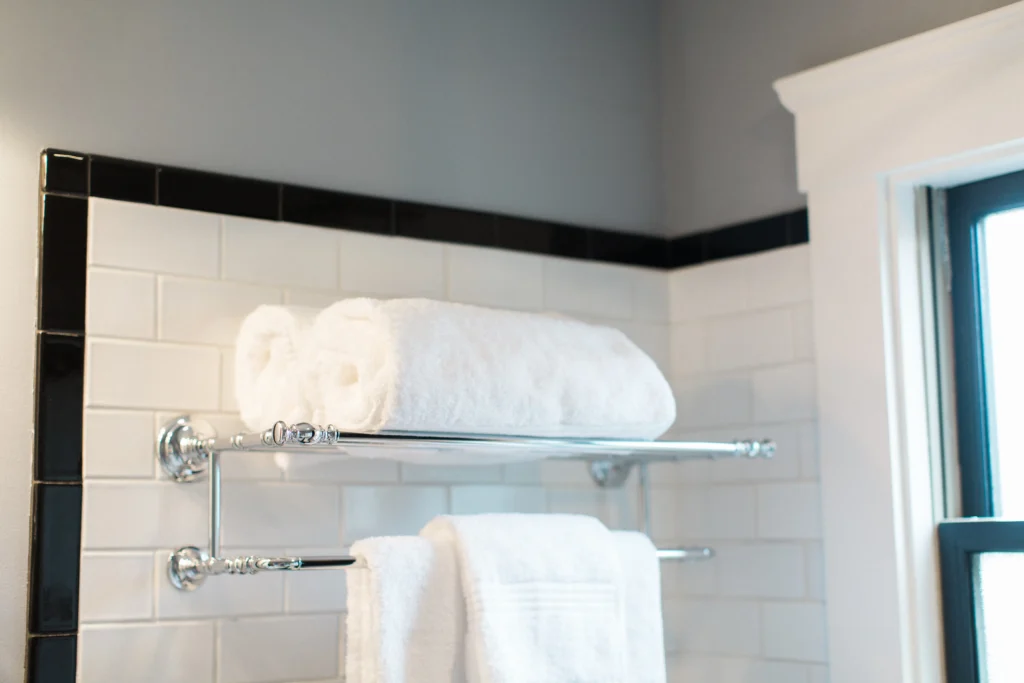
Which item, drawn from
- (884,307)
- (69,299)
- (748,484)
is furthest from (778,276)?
(69,299)

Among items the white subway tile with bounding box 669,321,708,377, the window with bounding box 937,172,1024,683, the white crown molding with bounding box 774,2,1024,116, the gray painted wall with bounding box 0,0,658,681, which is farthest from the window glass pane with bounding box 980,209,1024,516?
the gray painted wall with bounding box 0,0,658,681

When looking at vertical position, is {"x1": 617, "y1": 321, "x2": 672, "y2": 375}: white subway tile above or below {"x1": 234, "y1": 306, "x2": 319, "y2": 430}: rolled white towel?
above

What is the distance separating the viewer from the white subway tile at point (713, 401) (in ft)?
6.33

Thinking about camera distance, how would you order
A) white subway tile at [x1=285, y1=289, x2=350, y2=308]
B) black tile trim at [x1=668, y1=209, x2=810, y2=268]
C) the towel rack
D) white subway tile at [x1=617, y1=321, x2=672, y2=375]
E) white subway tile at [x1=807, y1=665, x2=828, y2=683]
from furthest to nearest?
white subway tile at [x1=617, y1=321, x2=672, y2=375], black tile trim at [x1=668, y1=209, x2=810, y2=268], white subway tile at [x1=807, y1=665, x2=828, y2=683], white subway tile at [x1=285, y1=289, x2=350, y2=308], the towel rack

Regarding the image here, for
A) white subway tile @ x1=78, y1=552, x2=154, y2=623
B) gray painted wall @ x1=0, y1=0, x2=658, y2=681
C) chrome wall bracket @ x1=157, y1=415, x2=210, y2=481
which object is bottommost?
white subway tile @ x1=78, y1=552, x2=154, y2=623

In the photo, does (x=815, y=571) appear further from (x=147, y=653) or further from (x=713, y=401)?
(x=147, y=653)

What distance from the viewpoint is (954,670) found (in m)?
1.66

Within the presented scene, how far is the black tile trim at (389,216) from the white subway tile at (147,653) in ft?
1.67

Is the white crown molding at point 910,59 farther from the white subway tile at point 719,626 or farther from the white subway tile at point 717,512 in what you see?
the white subway tile at point 719,626

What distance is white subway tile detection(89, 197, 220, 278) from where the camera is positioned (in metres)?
1.52

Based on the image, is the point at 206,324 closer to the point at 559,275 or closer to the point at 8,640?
the point at 8,640

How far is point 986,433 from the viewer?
1.69 m

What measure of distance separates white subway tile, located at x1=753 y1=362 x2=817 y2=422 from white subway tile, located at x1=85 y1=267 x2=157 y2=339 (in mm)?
883

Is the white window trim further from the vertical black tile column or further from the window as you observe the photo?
the vertical black tile column
